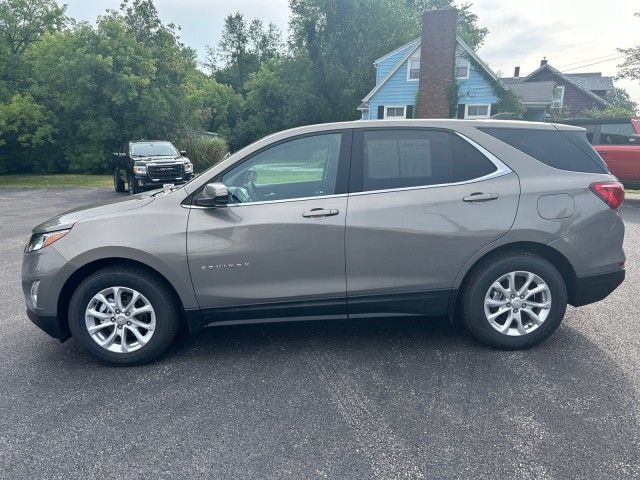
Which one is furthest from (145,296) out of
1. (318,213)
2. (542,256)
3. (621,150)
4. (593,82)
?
(593,82)

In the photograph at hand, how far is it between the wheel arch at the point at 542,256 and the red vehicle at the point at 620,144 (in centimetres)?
940

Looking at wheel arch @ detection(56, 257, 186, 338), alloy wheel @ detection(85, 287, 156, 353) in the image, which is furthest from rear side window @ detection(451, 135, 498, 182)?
alloy wheel @ detection(85, 287, 156, 353)

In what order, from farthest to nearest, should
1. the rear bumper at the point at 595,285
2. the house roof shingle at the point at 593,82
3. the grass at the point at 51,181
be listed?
1. the house roof shingle at the point at 593,82
2. the grass at the point at 51,181
3. the rear bumper at the point at 595,285

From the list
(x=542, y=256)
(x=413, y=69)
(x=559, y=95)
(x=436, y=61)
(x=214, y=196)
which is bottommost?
(x=542, y=256)

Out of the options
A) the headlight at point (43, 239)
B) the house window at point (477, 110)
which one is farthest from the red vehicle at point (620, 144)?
the house window at point (477, 110)

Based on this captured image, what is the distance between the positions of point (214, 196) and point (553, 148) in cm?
274

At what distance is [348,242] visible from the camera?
11.3 feet

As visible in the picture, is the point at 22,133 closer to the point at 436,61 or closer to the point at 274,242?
the point at 436,61

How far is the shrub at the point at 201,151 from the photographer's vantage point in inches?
1043

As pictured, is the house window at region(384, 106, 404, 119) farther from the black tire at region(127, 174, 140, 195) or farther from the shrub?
the black tire at region(127, 174, 140, 195)

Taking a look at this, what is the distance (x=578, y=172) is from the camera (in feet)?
11.9

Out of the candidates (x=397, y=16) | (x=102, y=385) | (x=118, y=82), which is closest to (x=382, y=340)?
(x=102, y=385)

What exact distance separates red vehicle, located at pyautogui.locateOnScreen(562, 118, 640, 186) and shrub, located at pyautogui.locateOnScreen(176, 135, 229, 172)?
19575 mm

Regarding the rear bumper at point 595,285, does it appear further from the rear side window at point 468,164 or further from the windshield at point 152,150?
the windshield at point 152,150
